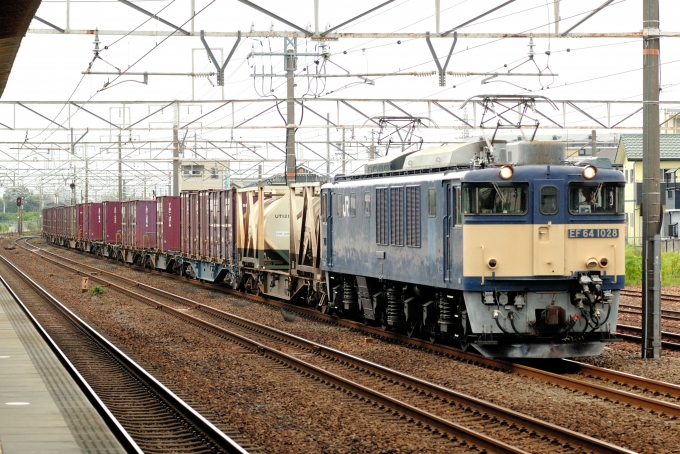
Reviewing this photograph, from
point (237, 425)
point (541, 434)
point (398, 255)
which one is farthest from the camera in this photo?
point (398, 255)

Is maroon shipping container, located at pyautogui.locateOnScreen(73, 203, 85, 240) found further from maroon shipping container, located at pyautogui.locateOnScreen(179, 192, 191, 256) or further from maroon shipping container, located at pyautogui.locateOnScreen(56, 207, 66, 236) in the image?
maroon shipping container, located at pyautogui.locateOnScreen(179, 192, 191, 256)

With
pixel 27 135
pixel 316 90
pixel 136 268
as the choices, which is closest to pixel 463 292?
pixel 316 90

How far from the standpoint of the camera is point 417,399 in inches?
511

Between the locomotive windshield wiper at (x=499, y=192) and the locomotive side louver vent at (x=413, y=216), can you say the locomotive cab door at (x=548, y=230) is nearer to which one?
the locomotive windshield wiper at (x=499, y=192)

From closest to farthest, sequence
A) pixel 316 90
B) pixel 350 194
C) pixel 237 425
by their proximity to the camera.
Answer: pixel 237 425, pixel 350 194, pixel 316 90

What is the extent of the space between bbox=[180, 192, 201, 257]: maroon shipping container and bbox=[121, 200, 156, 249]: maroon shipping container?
6.21 m

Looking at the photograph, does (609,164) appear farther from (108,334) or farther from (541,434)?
(108,334)

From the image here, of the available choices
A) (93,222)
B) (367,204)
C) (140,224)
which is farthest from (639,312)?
(93,222)

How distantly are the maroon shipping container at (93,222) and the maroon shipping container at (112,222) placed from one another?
121cm

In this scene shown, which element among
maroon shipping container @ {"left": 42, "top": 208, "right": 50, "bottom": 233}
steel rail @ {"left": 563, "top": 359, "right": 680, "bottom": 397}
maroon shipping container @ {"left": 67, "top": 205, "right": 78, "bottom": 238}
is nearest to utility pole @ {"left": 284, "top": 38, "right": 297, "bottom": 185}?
steel rail @ {"left": 563, "top": 359, "right": 680, "bottom": 397}

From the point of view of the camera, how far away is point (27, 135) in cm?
5234

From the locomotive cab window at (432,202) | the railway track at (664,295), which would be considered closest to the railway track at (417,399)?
the locomotive cab window at (432,202)

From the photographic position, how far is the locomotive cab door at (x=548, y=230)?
15211 mm

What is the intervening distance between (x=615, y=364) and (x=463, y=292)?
2.59m
